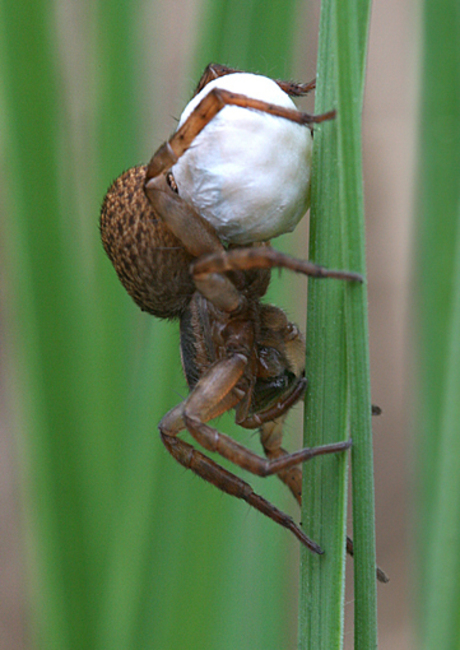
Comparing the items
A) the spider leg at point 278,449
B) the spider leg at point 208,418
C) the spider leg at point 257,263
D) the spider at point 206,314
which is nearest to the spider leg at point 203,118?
the spider at point 206,314

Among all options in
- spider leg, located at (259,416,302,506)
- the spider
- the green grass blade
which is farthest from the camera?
spider leg, located at (259,416,302,506)

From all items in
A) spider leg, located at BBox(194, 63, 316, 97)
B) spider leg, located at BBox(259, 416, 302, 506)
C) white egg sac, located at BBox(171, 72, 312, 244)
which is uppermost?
spider leg, located at BBox(194, 63, 316, 97)

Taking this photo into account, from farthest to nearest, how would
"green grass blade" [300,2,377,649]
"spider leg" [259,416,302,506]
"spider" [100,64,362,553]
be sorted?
1. "spider leg" [259,416,302,506]
2. "spider" [100,64,362,553]
3. "green grass blade" [300,2,377,649]

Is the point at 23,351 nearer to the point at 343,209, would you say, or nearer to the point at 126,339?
the point at 126,339

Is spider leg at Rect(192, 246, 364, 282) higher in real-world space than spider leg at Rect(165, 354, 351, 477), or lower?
higher

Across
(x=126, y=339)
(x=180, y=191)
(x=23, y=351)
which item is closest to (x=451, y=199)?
(x=180, y=191)

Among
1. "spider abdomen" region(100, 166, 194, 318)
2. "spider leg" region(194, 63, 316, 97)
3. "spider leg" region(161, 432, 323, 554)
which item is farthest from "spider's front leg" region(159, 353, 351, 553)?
"spider leg" region(194, 63, 316, 97)

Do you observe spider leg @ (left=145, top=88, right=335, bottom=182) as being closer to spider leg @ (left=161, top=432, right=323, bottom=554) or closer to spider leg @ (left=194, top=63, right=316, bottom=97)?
spider leg @ (left=194, top=63, right=316, bottom=97)

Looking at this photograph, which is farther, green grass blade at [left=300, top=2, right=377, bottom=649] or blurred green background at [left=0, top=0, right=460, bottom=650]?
blurred green background at [left=0, top=0, right=460, bottom=650]
